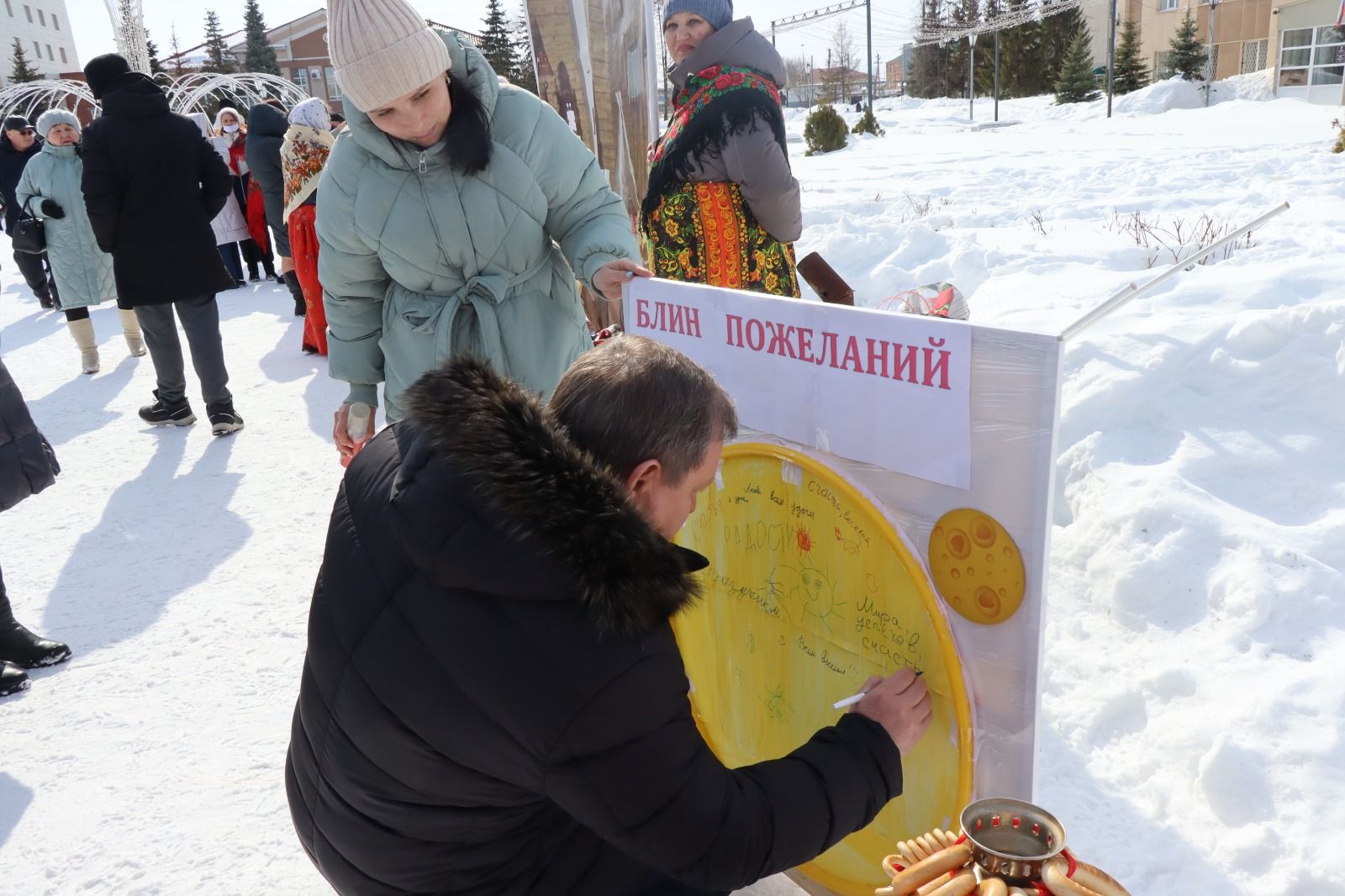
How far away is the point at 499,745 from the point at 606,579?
0.85 feet

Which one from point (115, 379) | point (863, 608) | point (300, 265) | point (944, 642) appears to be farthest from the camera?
point (115, 379)

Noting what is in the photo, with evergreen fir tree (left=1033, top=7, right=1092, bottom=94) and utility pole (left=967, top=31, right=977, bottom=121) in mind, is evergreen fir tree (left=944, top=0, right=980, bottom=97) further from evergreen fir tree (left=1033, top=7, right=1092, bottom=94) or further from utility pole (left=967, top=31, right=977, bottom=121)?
evergreen fir tree (left=1033, top=7, right=1092, bottom=94)

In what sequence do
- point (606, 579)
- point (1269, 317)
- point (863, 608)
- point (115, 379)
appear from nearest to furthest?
point (606, 579) → point (863, 608) → point (1269, 317) → point (115, 379)

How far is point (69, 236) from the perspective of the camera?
22.0ft

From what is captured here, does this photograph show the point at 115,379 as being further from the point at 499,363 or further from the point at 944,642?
the point at 944,642

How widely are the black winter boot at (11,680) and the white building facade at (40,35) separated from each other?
50812 mm

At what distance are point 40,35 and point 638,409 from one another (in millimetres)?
65745

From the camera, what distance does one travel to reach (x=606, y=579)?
1155 millimetres

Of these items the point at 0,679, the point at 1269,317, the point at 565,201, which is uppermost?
the point at 565,201

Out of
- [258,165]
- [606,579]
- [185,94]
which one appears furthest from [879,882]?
[185,94]

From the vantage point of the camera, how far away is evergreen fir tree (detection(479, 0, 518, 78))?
35.1 m

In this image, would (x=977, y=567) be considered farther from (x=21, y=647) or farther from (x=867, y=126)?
(x=867, y=126)

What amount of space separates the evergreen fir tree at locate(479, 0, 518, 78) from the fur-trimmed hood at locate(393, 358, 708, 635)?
35.5m

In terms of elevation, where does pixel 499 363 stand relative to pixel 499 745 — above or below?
above
